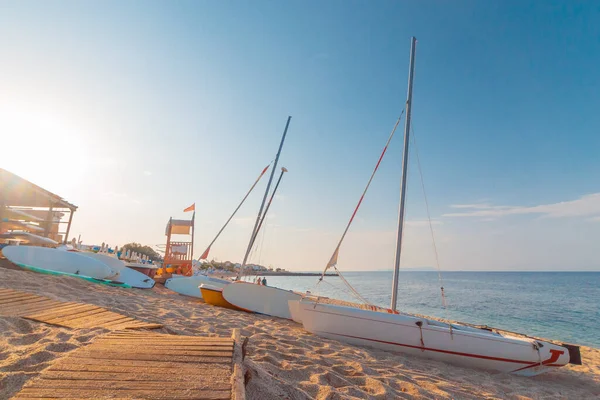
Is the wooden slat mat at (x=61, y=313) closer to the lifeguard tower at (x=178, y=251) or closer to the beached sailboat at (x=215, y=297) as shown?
the beached sailboat at (x=215, y=297)

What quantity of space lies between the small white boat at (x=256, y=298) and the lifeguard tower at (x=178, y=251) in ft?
37.1

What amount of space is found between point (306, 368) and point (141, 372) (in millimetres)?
2774

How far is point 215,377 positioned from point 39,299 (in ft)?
19.3

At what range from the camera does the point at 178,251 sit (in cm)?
2242

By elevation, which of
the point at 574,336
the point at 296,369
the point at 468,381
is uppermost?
the point at 296,369

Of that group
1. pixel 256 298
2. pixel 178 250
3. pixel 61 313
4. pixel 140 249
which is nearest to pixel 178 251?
pixel 178 250

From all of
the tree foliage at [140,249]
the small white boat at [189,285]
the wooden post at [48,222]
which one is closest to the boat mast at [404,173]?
the small white boat at [189,285]

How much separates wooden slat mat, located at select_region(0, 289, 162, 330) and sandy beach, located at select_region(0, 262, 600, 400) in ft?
0.88

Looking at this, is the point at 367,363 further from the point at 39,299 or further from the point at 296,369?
the point at 39,299

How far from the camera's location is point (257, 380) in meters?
3.28

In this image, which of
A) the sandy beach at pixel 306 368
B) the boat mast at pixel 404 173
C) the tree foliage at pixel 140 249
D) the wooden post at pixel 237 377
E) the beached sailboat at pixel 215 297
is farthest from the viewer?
the tree foliage at pixel 140 249

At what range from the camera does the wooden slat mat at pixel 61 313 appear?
4668 millimetres

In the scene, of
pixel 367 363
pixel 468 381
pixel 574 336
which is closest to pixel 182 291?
pixel 367 363

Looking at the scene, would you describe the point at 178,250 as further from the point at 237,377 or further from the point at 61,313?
the point at 237,377
